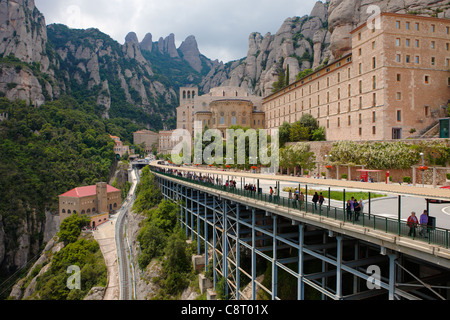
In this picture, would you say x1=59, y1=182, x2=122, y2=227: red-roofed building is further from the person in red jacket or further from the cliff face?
the cliff face

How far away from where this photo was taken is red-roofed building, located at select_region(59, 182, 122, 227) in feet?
182

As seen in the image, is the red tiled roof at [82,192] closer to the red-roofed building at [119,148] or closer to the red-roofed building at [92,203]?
the red-roofed building at [92,203]

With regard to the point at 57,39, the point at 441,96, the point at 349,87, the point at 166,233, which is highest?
the point at 57,39

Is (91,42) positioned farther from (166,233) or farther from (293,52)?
(166,233)

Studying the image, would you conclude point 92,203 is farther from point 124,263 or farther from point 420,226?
point 420,226

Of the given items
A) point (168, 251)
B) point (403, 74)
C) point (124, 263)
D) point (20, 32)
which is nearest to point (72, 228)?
point (124, 263)

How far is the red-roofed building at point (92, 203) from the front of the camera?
55.6m

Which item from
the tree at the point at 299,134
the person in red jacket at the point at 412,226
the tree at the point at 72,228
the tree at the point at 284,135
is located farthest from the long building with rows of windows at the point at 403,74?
the tree at the point at 72,228

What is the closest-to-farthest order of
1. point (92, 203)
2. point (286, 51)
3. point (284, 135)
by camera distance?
point (284, 135) < point (92, 203) < point (286, 51)

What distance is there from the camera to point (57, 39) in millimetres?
156750

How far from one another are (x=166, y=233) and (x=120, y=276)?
694cm

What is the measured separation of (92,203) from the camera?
58781mm

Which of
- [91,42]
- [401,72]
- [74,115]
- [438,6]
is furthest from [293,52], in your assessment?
[91,42]

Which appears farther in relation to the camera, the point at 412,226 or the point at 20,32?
the point at 20,32
